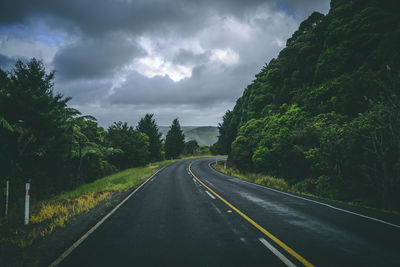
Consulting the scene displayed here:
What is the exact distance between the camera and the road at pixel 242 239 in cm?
374

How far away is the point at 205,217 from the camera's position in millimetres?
6703

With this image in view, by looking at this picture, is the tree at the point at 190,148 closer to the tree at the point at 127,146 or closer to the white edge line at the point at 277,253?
the tree at the point at 127,146

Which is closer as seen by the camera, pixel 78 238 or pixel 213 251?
pixel 213 251

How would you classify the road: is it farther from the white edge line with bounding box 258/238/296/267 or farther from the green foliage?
the green foliage

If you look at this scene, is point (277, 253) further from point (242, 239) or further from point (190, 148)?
point (190, 148)

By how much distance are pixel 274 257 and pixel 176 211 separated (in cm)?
449

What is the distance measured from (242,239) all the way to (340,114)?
61.2ft

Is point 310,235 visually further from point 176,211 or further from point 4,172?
point 4,172

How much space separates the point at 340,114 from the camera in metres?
18.2

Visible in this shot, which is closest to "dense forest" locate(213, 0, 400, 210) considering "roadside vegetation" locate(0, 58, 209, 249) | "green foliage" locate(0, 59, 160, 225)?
"roadside vegetation" locate(0, 58, 209, 249)

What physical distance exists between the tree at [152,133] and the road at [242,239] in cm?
4733

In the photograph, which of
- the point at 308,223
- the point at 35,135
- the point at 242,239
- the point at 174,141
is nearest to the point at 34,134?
the point at 35,135

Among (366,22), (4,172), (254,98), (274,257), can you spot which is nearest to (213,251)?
(274,257)

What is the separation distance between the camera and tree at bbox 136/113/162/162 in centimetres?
5381
